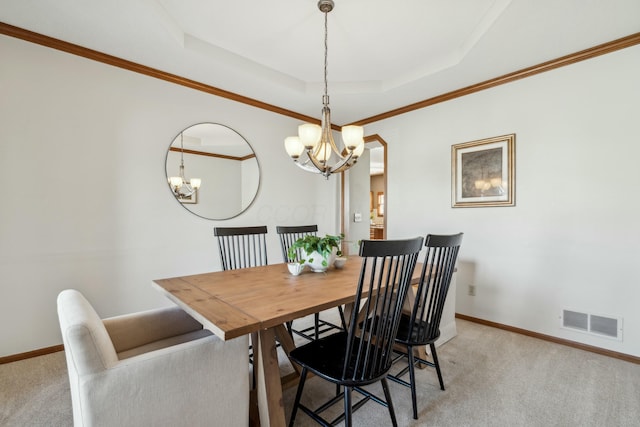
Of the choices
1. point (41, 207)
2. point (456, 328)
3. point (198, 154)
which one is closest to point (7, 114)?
point (41, 207)

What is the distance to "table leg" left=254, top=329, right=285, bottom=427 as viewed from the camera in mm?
1367

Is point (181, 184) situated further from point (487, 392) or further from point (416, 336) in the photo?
point (487, 392)

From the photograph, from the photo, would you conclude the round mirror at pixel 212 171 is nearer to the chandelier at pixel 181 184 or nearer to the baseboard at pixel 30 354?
the chandelier at pixel 181 184

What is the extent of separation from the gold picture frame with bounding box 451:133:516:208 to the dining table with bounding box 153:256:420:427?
172 cm

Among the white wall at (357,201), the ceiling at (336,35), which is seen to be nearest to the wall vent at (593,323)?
the ceiling at (336,35)

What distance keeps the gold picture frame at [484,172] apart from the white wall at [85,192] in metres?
2.71

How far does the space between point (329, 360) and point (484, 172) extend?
8.56 ft

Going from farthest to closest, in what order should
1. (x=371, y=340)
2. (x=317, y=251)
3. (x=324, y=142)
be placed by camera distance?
(x=324, y=142) → (x=317, y=251) → (x=371, y=340)

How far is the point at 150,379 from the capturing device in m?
1.15

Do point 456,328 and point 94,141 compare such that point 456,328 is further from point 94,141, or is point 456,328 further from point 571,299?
point 94,141

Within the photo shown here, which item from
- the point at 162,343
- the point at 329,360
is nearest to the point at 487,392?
the point at 329,360

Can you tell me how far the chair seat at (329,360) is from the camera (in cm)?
130

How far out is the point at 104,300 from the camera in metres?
2.56

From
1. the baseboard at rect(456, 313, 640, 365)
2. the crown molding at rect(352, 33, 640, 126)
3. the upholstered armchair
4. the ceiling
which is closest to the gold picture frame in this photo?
the crown molding at rect(352, 33, 640, 126)
